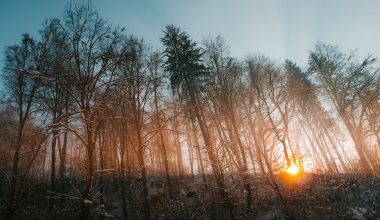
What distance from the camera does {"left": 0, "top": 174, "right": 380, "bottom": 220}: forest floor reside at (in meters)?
12.1

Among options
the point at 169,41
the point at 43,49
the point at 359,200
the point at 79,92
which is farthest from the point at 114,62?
the point at 359,200

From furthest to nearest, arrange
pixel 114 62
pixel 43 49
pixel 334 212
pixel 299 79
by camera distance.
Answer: pixel 299 79 → pixel 43 49 → pixel 334 212 → pixel 114 62

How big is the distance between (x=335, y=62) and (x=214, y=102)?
11.3 metres

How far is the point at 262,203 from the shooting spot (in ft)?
48.1

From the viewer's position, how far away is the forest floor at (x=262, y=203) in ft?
39.7

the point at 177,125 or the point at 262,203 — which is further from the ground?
the point at 177,125

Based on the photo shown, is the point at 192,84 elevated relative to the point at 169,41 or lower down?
lower down

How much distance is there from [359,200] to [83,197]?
13050 mm

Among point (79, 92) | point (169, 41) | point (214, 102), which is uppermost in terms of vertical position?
point (169, 41)

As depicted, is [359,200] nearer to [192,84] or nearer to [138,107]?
[192,84]

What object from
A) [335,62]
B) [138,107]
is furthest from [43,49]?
[335,62]

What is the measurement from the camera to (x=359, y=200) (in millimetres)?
12766

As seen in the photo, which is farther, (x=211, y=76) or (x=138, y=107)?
(x=211, y=76)

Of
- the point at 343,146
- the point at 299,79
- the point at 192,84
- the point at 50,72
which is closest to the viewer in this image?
the point at 50,72
